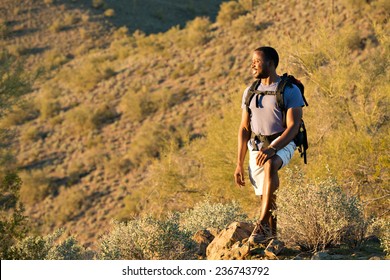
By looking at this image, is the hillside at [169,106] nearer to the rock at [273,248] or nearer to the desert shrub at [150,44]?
the desert shrub at [150,44]

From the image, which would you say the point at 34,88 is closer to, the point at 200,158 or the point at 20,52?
the point at 20,52

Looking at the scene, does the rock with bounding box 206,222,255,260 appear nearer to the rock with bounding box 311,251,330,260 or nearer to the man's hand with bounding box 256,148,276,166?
the rock with bounding box 311,251,330,260

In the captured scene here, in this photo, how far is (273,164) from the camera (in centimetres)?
557

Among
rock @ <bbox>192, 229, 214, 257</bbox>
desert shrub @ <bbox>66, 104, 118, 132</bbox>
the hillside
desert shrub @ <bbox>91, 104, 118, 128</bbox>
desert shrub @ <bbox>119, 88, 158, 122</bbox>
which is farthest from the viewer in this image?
desert shrub @ <bbox>91, 104, 118, 128</bbox>

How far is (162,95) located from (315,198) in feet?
83.3

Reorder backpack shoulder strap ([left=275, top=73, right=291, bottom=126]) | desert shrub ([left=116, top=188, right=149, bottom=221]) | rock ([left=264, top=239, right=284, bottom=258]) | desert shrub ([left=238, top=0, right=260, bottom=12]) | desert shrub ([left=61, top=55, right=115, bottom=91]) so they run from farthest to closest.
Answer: desert shrub ([left=238, top=0, right=260, bottom=12]) < desert shrub ([left=61, top=55, right=115, bottom=91]) < desert shrub ([left=116, top=188, right=149, bottom=221]) < backpack shoulder strap ([left=275, top=73, right=291, bottom=126]) < rock ([left=264, top=239, right=284, bottom=258])

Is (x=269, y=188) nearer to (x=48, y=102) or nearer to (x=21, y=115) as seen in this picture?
(x=48, y=102)

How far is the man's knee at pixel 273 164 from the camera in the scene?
557 cm

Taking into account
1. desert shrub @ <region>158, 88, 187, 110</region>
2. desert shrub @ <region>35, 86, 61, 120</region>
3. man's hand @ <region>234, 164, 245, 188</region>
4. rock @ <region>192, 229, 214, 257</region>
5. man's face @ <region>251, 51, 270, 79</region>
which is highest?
man's face @ <region>251, 51, 270, 79</region>

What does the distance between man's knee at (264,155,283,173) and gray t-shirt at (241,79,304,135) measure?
Answer: 0.29 m

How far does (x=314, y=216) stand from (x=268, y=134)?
2.89 feet

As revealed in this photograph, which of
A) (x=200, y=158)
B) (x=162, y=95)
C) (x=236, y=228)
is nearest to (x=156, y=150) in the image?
(x=162, y=95)

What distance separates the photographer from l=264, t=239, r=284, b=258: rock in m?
5.50

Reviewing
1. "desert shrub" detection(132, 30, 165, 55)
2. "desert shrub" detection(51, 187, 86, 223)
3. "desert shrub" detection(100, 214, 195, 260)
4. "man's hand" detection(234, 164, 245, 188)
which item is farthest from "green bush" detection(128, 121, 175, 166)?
"man's hand" detection(234, 164, 245, 188)
